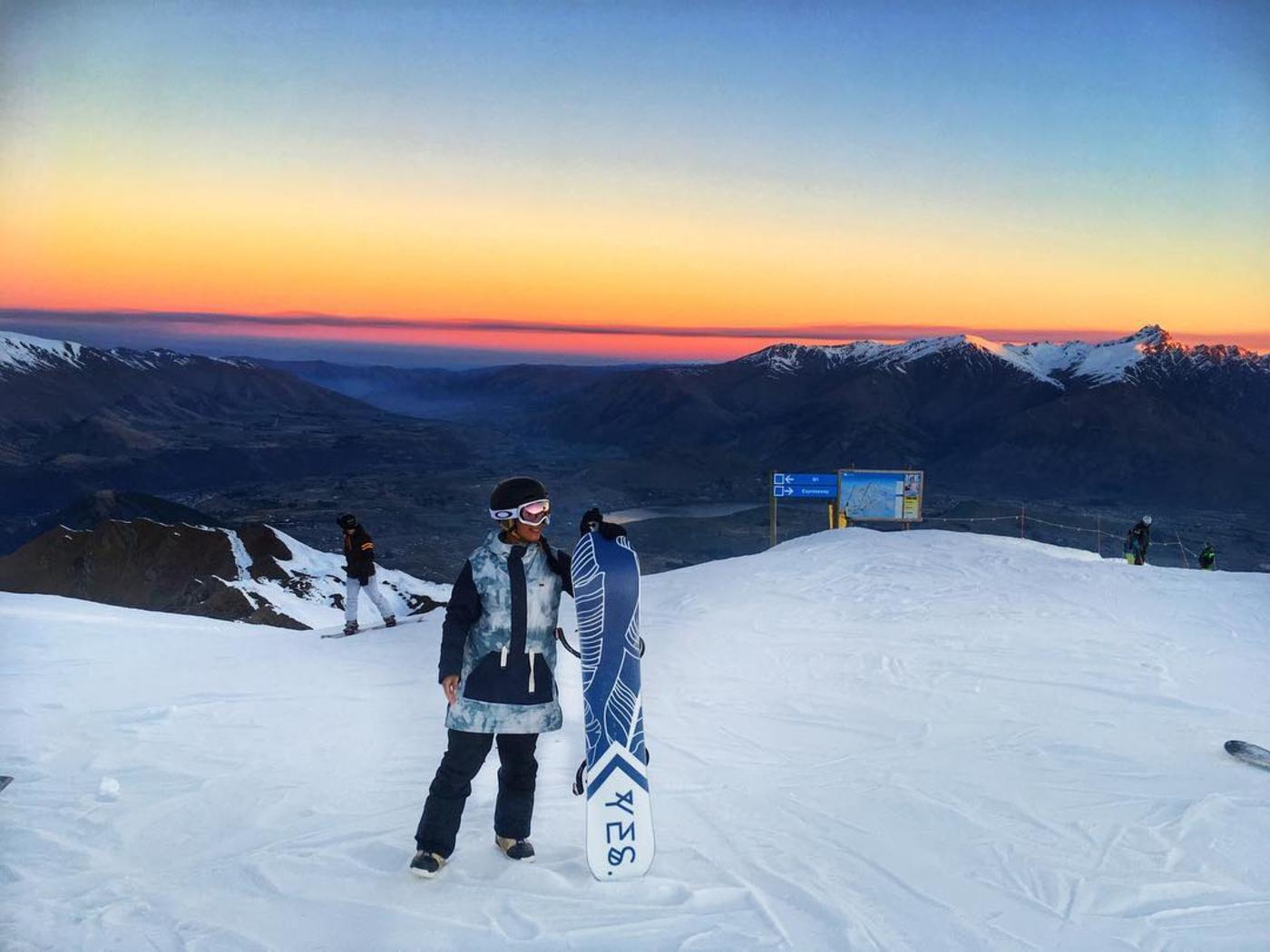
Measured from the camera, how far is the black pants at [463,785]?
15.5 ft

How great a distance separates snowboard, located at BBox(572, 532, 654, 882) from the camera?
479 centimetres

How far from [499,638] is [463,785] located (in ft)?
2.66

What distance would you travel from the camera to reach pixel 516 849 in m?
4.93

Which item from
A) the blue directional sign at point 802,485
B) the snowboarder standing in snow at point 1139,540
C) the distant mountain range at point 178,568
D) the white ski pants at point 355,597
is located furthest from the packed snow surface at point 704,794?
the distant mountain range at point 178,568

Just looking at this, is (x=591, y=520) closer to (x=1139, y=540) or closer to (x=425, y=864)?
(x=425, y=864)

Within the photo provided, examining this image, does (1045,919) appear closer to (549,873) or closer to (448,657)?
(549,873)

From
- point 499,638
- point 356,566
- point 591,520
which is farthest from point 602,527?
point 356,566

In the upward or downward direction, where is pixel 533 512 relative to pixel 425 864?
upward

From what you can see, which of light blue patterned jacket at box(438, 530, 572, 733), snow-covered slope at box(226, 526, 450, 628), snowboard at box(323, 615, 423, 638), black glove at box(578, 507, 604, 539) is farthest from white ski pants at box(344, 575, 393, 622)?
snow-covered slope at box(226, 526, 450, 628)

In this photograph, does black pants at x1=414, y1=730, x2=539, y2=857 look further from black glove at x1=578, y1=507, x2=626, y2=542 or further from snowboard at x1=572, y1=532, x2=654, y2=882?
black glove at x1=578, y1=507, x2=626, y2=542

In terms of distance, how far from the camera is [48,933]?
4.17 m

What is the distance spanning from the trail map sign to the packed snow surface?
12.3 m

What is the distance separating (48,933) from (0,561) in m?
78.4

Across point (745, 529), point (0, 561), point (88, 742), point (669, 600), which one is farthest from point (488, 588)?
point (745, 529)
